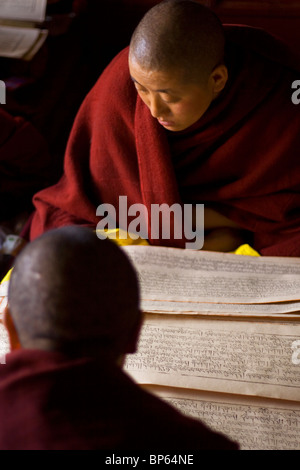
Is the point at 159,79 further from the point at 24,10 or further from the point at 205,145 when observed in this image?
the point at 24,10

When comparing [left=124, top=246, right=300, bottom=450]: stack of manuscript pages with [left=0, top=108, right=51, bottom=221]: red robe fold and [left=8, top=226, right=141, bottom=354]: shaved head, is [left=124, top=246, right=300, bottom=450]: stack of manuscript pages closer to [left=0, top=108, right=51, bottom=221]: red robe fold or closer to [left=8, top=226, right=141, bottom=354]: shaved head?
[left=8, top=226, right=141, bottom=354]: shaved head

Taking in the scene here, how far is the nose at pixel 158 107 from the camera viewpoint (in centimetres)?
115

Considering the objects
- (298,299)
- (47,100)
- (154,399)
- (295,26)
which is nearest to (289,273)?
(298,299)

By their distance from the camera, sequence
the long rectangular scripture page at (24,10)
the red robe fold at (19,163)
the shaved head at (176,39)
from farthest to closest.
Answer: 1. the long rectangular scripture page at (24,10)
2. the red robe fold at (19,163)
3. the shaved head at (176,39)

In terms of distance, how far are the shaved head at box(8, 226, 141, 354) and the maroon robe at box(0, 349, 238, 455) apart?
0.9 inches

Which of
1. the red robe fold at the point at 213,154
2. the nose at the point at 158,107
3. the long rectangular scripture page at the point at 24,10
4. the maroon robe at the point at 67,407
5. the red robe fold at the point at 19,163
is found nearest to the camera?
the maroon robe at the point at 67,407

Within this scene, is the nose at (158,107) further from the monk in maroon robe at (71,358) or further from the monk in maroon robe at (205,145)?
the monk in maroon robe at (71,358)

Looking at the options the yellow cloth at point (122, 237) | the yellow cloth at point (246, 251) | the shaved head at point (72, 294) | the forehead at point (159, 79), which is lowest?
the shaved head at point (72, 294)

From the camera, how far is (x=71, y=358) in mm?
589

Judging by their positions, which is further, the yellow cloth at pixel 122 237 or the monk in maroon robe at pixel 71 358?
the yellow cloth at pixel 122 237

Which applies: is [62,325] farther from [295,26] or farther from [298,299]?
[295,26]

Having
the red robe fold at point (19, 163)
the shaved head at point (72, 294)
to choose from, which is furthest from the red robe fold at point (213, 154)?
the shaved head at point (72, 294)

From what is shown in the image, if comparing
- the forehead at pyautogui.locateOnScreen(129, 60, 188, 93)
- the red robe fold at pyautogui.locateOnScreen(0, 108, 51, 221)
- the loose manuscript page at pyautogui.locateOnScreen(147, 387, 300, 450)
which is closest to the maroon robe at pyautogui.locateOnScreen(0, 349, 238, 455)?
the loose manuscript page at pyautogui.locateOnScreen(147, 387, 300, 450)

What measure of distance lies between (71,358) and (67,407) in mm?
52
